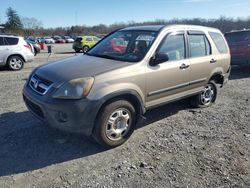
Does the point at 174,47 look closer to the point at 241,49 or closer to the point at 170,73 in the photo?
the point at 170,73

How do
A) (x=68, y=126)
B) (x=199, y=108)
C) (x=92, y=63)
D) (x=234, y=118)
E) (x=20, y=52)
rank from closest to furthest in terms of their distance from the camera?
(x=68, y=126) < (x=92, y=63) < (x=234, y=118) < (x=199, y=108) < (x=20, y=52)

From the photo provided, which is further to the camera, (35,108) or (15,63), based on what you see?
(15,63)

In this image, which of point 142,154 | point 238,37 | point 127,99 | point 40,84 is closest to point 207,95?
point 127,99

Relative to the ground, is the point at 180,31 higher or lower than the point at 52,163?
higher

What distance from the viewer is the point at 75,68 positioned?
421 centimetres

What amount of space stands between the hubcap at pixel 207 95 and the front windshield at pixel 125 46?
2.09 meters

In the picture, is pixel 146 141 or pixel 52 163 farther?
pixel 146 141

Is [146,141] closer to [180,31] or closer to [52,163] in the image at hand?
[52,163]

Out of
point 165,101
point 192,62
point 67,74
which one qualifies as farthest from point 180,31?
point 67,74

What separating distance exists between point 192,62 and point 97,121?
247cm

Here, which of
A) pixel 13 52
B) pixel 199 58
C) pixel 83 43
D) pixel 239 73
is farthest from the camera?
pixel 83 43

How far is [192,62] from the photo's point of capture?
17.6 feet

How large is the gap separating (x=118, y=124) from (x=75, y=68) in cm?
110

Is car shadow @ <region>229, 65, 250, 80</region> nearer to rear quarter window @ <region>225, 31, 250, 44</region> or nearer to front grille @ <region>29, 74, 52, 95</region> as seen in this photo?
rear quarter window @ <region>225, 31, 250, 44</region>
